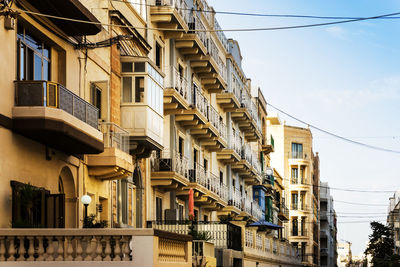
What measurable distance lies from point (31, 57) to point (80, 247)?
214 inches

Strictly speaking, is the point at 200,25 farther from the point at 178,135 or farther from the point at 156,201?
the point at 156,201

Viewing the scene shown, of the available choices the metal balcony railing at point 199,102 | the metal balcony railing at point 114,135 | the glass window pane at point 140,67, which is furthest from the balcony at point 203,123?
the metal balcony railing at point 114,135

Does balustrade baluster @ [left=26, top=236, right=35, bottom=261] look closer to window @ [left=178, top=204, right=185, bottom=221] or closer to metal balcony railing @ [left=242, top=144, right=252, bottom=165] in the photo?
window @ [left=178, top=204, right=185, bottom=221]

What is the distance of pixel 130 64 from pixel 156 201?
7593mm

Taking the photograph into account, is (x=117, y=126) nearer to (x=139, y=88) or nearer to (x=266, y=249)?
(x=139, y=88)

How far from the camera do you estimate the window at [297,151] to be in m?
89.4

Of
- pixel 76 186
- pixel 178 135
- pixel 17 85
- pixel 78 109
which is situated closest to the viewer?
pixel 17 85

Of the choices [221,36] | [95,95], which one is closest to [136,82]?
[95,95]

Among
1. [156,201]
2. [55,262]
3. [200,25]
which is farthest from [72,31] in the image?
[200,25]

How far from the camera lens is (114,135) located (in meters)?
22.6

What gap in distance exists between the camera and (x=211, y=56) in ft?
120

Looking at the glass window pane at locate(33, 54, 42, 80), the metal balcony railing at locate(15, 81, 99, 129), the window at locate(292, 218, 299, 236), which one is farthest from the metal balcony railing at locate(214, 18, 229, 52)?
the window at locate(292, 218, 299, 236)

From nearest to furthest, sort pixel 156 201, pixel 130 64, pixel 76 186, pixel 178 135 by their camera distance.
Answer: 1. pixel 76 186
2. pixel 130 64
3. pixel 156 201
4. pixel 178 135

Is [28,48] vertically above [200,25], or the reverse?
[200,25]
